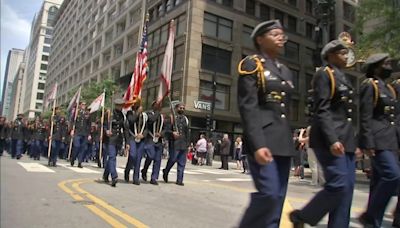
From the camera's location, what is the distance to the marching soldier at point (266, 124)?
3.44 m

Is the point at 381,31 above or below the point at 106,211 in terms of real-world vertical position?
above

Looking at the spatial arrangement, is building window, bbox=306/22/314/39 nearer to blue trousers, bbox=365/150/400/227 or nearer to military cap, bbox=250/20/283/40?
blue trousers, bbox=365/150/400/227

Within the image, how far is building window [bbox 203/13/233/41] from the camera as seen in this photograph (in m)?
40.0

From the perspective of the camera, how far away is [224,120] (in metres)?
40.2

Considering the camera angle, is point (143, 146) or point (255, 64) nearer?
point (255, 64)

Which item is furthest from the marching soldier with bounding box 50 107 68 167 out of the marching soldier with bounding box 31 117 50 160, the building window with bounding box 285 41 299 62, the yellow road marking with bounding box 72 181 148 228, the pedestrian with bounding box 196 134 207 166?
the building window with bounding box 285 41 299 62

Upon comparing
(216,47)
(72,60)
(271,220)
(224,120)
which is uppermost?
(72,60)

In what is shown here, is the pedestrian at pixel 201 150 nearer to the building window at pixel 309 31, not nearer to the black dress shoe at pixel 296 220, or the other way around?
the black dress shoe at pixel 296 220

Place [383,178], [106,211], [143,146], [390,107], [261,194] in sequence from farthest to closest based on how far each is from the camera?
[143,146] < [106,211] < [390,107] < [383,178] < [261,194]

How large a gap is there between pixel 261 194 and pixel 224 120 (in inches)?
1449

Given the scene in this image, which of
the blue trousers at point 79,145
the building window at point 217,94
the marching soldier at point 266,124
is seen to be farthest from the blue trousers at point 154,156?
the building window at point 217,94

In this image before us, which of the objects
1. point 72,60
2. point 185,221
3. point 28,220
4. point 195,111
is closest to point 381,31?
point 185,221

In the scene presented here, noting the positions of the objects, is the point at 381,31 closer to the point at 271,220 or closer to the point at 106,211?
the point at 106,211

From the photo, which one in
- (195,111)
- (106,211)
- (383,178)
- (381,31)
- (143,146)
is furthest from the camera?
(195,111)
